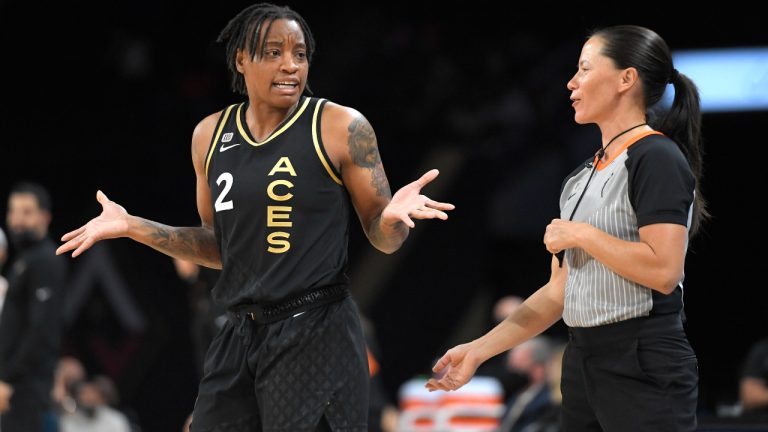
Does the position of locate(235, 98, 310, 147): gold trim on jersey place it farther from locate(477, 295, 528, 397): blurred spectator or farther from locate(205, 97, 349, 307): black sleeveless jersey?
locate(477, 295, 528, 397): blurred spectator

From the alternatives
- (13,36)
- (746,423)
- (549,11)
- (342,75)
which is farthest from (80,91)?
(746,423)

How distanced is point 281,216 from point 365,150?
0.35m

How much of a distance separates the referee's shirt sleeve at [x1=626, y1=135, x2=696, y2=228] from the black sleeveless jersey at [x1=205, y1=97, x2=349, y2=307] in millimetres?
963

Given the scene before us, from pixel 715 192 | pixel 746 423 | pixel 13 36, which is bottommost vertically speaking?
pixel 715 192

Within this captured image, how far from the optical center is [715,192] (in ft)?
40.1

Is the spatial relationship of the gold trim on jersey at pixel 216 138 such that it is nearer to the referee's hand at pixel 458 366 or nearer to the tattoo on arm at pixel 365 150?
the tattoo on arm at pixel 365 150

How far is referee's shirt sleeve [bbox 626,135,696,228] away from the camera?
3.15 meters

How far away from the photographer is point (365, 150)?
3.68 m

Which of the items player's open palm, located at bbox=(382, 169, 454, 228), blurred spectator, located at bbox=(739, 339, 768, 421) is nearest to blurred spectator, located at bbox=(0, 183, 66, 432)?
player's open palm, located at bbox=(382, 169, 454, 228)

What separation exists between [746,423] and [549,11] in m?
9.94

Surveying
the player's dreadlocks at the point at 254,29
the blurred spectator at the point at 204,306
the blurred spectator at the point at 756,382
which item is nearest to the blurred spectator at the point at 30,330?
the blurred spectator at the point at 204,306

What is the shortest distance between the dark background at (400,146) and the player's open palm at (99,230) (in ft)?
24.7

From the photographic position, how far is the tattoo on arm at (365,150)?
367 centimetres

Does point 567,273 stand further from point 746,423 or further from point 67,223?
point 67,223
